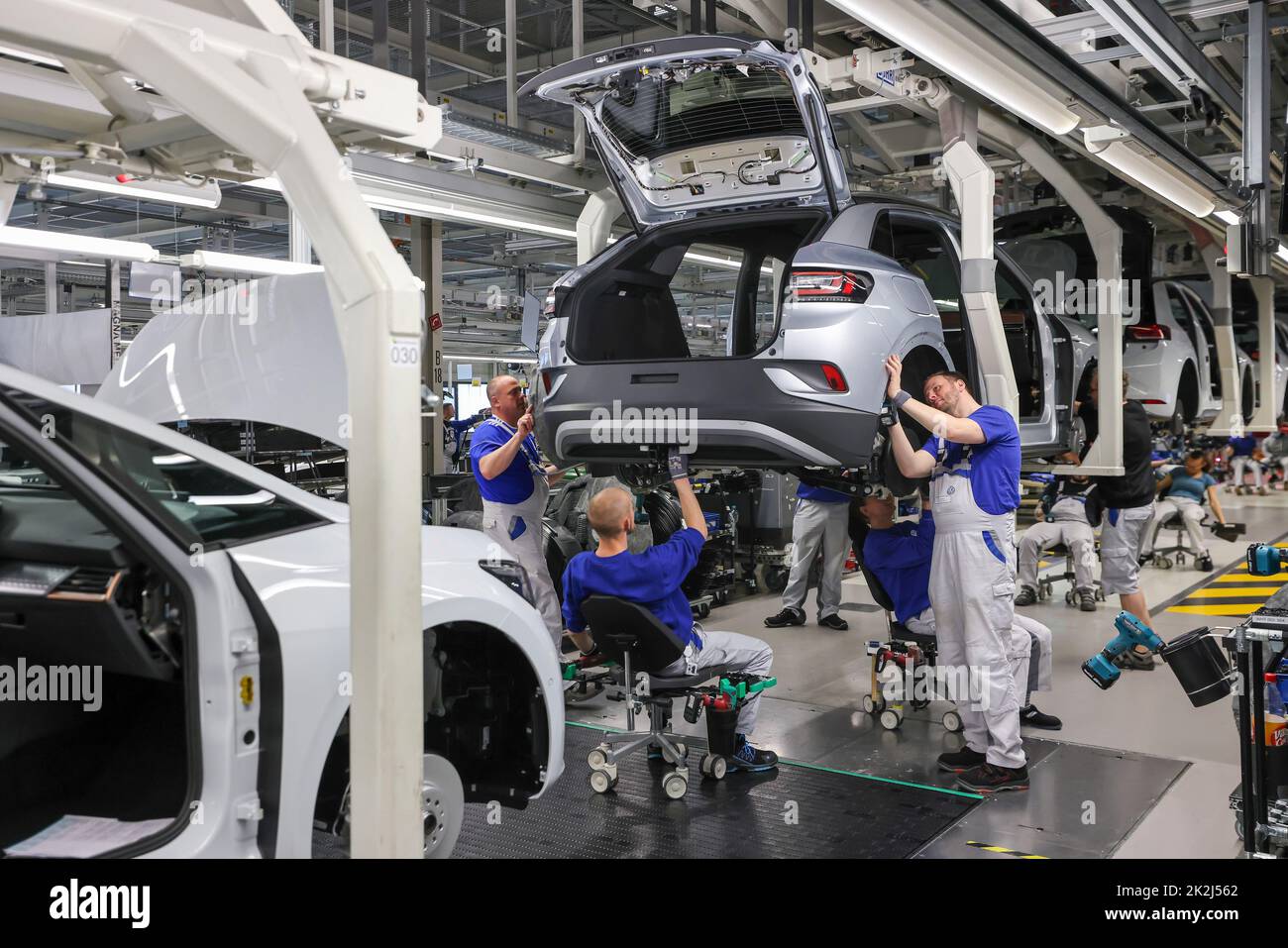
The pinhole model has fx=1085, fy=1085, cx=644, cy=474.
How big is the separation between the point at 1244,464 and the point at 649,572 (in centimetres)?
1570

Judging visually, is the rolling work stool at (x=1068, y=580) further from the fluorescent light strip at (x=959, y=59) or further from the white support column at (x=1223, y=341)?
the fluorescent light strip at (x=959, y=59)

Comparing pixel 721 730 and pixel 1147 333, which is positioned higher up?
pixel 1147 333

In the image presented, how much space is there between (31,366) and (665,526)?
4031 millimetres

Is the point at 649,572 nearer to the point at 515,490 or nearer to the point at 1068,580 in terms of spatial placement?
the point at 515,490

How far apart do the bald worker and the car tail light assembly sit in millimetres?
1765

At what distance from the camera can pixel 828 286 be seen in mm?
4012

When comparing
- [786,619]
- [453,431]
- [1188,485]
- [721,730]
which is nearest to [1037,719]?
[721,730]

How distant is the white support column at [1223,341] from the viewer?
9.07m

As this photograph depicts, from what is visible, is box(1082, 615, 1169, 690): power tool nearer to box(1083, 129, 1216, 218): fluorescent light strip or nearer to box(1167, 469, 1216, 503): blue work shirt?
box(1083, 129, 1216, 218): fluorescent light strip

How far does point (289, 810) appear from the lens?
2199 millimetres

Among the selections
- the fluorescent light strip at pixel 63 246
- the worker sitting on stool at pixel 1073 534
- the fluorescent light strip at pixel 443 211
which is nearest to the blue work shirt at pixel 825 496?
the worker sitting on stool at pixel 1073 534

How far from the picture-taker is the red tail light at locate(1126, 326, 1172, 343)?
8.16 meters

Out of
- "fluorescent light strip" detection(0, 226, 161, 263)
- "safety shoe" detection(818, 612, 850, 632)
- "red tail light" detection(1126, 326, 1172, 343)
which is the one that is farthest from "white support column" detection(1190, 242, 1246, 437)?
"fluorescent light strip" detection(0, 226, 161, 263)
